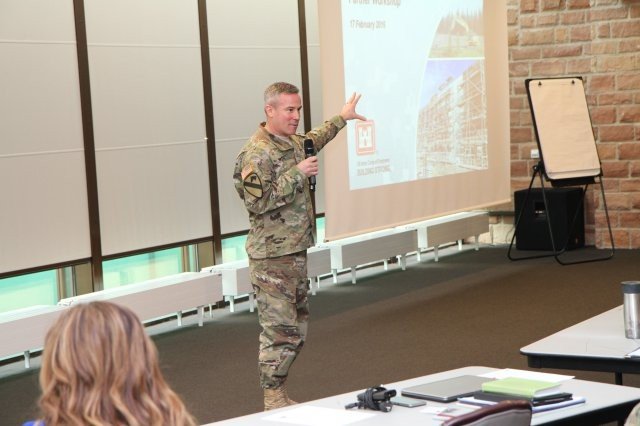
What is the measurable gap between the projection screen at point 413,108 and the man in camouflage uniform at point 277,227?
8.39 feet

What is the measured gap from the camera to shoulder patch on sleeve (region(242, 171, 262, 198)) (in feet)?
15.3

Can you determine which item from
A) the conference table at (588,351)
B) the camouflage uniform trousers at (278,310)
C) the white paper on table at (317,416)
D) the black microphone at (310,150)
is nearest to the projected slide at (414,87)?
the black microphone at (310,150)

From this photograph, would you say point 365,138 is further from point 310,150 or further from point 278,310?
point 278,310

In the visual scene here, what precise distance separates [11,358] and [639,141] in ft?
21.1

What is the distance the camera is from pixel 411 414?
2734 millimetres

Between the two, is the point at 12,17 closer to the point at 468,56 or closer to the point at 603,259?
the point at 468,56

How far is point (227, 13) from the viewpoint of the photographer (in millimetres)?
8156

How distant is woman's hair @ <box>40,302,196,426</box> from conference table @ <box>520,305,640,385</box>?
198 cm

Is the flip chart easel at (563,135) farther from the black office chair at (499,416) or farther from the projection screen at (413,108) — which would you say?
the black office chair at (499,416)

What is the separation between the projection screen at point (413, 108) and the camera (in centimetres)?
755

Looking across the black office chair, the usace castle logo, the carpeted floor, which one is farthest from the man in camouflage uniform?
the usace castle logo

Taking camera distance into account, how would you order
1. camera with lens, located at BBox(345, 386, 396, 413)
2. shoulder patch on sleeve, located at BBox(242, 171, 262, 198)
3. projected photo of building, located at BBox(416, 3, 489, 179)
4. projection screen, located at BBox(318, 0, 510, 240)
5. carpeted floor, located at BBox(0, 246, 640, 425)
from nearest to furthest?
camera with lens, located at BBox(345, 386, 396, 413), shoulder patch on sleeve, located at BBox(242, 171, 262, 198), carpeted floor, located at BBox(0, 246, 640, 425), projection screen, located at BBox(318, 0, 510, 240), projected photo of building, located at BBox(416, 3, 489, 179)

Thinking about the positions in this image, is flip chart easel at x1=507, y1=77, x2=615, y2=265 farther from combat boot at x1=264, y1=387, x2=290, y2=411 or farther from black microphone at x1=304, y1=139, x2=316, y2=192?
combat boot at x1=264, y1=387, x2=290, y2=411

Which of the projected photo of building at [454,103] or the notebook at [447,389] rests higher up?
the projected photo of building at [454,103]
